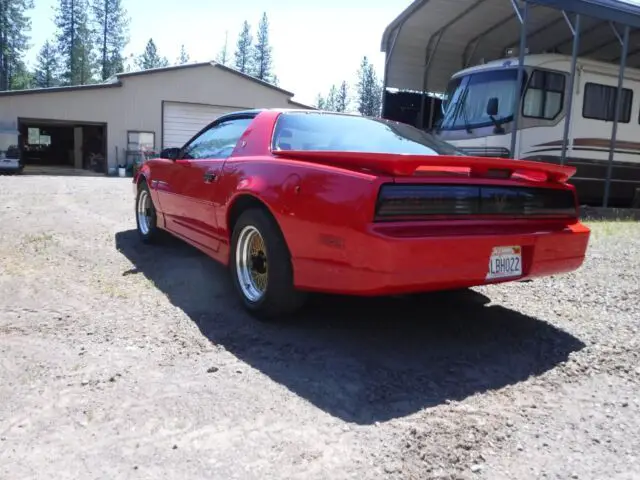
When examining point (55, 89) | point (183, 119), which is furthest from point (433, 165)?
point (183, 119)

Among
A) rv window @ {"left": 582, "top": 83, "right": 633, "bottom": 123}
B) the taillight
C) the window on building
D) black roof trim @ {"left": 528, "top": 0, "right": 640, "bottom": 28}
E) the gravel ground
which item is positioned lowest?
the gravel ground

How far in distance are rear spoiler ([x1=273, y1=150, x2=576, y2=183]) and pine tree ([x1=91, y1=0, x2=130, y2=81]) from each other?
65858 millimetres

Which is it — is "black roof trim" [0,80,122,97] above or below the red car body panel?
above

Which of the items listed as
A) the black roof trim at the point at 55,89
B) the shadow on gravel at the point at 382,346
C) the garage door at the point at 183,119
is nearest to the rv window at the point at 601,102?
the shadow on gravel at the point at 382,346

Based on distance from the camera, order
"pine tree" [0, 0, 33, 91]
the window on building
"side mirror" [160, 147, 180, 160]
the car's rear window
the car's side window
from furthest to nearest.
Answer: "pine tree" [0, 0, 33, 91] → the window on building → "side mirror" [160, 147, 180, 160] → the car's side window → the car's rear window

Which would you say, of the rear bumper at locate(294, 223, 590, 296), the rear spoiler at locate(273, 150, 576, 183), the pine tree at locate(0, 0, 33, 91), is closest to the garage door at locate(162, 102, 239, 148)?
the rear spoiler at locate(273, 150, 576, 183)

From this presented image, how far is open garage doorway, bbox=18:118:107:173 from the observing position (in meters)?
30.5

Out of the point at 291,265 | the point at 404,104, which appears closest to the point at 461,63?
the point at 404,104

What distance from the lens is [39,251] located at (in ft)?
17.7

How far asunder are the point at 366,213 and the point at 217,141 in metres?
2.30

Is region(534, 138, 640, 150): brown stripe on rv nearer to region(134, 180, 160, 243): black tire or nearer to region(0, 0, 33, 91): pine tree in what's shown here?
region(134, 180, 160, 243): black tire

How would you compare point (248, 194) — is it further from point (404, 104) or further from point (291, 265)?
point (404, 104)

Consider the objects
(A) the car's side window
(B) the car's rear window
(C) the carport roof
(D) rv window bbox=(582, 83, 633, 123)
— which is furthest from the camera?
(C) the carport roof

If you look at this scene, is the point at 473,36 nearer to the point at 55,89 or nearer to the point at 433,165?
the point at 433,165
